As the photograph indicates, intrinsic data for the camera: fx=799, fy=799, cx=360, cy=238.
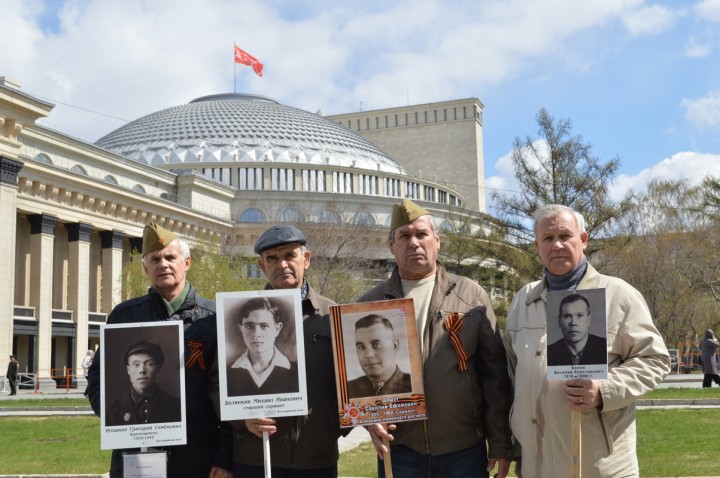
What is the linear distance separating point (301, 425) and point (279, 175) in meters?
73.0

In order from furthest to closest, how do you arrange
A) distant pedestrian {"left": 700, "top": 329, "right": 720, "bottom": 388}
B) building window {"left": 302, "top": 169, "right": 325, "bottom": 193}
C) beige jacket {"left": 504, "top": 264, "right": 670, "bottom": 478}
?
1. building window {"left": 302, "top": 169, "right": 325, "bottom": 193}
2. distant pedestrian {"left": 700, "top": 329, "right": 720, "bottom": 388}
3. beige jacket {"left": 504, "top": 264, "right": 670, "bottom": 478}

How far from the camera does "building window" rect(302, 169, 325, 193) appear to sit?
77.7 m

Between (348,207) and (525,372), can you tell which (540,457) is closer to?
(525,372)

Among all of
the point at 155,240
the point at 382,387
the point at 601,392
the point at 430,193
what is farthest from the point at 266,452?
the point at 430,193

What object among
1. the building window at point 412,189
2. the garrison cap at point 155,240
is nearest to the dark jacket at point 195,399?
the garrison cap at point 155,240

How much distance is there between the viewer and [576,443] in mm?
4637

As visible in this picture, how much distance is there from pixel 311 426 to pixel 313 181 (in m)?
73.3

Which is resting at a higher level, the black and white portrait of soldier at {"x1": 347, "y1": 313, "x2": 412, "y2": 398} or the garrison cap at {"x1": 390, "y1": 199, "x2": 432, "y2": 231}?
the garrison cap at {"x1": 390, "y1": 199, "x2": 432, "y2": 231}

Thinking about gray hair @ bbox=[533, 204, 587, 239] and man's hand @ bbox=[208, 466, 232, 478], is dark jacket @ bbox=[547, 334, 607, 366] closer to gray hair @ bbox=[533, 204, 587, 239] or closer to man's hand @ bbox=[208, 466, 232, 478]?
gray hair @ bbox=[533, 204, 587, 239]

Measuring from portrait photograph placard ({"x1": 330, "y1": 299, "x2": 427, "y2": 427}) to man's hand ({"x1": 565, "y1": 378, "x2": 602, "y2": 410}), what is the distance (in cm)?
92

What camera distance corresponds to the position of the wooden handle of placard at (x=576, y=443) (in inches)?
183

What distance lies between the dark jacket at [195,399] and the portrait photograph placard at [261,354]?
0.43m

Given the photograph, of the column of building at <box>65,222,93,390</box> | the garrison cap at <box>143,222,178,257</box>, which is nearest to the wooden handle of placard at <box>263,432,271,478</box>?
the garrison cap at <box>143,222,178,257</box>

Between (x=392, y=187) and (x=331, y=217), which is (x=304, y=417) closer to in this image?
(x=331, y=217)
